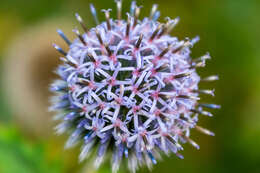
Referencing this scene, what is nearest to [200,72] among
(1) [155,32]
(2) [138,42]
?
(1) [155,32]

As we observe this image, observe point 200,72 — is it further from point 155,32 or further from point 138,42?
point 138,42

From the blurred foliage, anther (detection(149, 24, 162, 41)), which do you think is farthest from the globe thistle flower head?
the blurred foliage

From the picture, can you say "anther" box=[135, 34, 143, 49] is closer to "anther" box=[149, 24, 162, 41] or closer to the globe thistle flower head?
the globe thistle flower head

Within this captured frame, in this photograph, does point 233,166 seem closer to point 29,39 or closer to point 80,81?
point 80,81

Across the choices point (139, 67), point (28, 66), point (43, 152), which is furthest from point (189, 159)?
point (28, 66)

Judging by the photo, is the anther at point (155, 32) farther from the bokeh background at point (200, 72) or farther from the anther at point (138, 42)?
the bokeh background at point (200, 72)

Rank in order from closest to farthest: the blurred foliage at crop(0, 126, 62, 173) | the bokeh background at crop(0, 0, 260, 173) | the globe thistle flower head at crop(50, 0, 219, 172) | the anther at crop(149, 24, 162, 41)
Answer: the globe thistle flower head at crop(50, 0, 219, 172) → the anther at crop(149, 24, 162, 41) → the blurred foliage at crop(0, 126, 62, 173) → the bokeh background at crop(0, 0, 260, 173)

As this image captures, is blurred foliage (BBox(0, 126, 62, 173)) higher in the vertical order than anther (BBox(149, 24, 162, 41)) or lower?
lower
